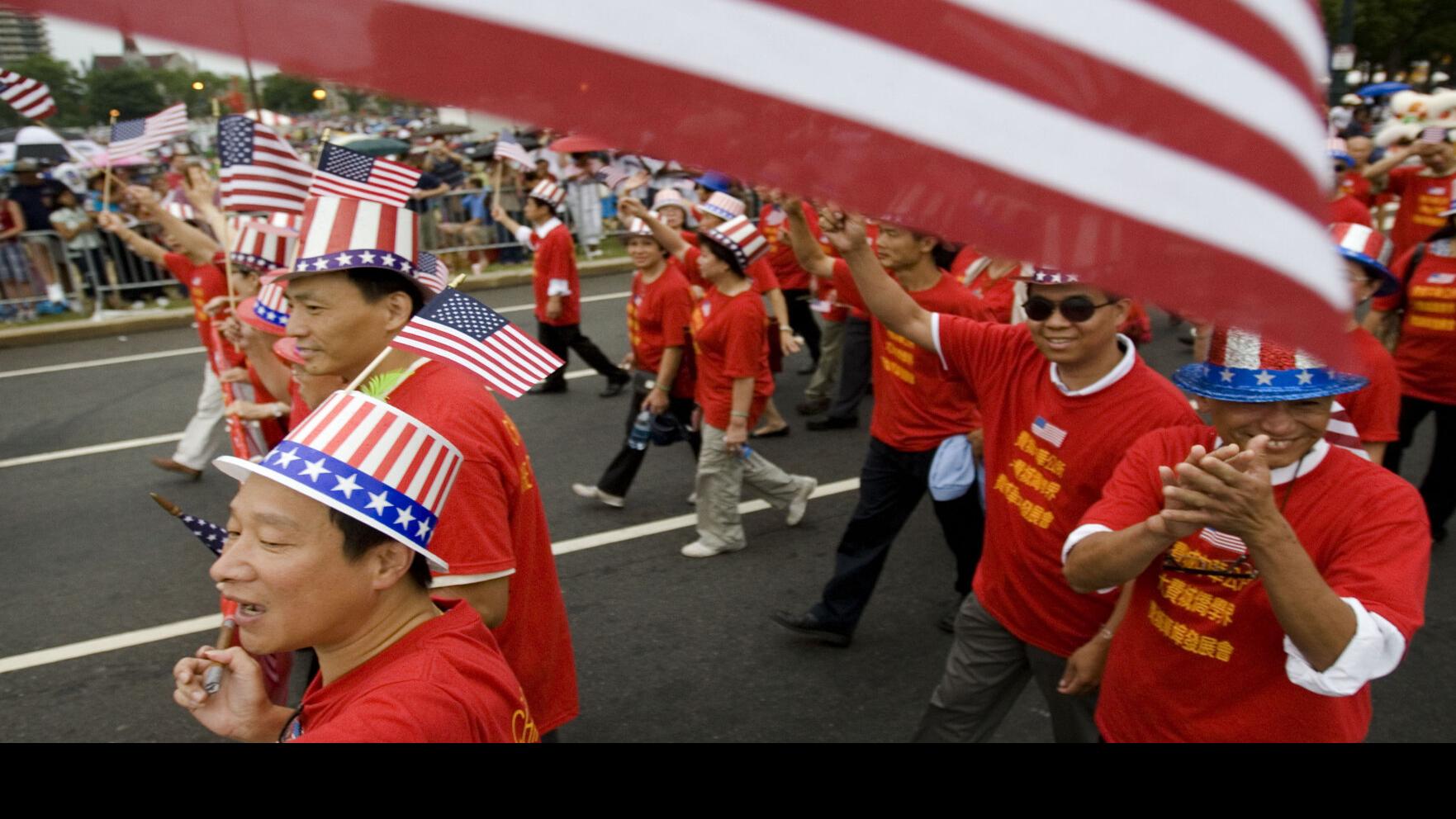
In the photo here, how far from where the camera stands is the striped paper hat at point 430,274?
3502mm

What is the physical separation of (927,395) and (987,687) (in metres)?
1.63

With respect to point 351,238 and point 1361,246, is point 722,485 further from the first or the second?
point 1361,246

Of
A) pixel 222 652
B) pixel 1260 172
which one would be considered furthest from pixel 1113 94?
pixel 222 652

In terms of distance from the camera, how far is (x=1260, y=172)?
3.16ft

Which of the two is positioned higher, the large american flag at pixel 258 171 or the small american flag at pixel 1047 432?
the large american flag at pixel 258 171

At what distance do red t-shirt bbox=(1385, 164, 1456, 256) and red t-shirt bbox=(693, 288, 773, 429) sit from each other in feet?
18.7

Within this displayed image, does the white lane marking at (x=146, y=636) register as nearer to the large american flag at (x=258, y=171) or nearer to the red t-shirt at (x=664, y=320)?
the red t-shirt at (x=664, y=320)

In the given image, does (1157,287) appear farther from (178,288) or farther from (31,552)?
(178,288)

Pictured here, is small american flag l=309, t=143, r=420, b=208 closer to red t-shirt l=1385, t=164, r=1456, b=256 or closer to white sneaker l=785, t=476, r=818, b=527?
white sneaker l=785, t=476, r=818, b=527

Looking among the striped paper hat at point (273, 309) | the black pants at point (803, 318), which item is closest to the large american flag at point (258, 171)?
the striped paper hat at point (273, 309)

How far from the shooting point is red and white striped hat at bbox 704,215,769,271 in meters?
5.45

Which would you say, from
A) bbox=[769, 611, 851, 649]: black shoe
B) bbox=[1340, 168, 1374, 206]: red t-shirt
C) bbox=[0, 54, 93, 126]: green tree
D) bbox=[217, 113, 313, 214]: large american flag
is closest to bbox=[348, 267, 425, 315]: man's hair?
bbox=[217, 113, 313, 214]: large american flag

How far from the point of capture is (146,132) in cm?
745

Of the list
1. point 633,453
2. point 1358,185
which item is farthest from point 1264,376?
point 1358,185
